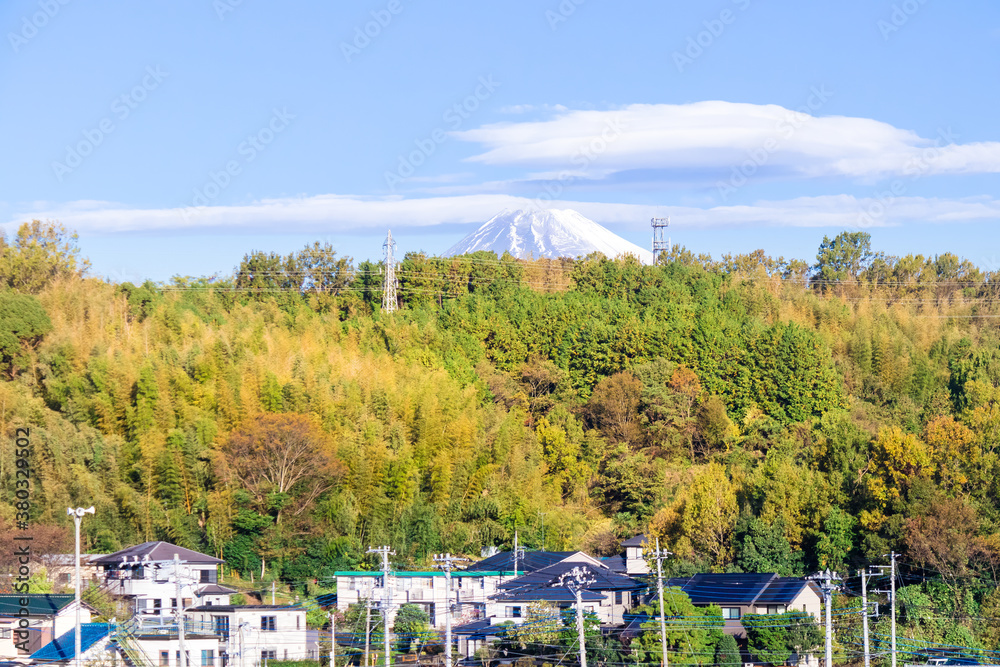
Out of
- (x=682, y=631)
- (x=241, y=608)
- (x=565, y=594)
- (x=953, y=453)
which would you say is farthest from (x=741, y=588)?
(x=241, y=608)

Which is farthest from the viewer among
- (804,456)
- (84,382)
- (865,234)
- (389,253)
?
(865,234)

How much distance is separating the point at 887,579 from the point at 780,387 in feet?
29.2

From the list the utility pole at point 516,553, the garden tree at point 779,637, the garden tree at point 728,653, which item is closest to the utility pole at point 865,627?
A: the garden tree at point 779,637

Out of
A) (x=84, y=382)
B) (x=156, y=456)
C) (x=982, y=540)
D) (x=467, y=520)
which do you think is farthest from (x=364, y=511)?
(x=982, y=540)

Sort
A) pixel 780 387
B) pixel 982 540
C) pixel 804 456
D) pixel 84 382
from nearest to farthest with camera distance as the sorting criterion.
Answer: pixel 982 540
pixel 84 382
pixel 804 456
pixel 780 387

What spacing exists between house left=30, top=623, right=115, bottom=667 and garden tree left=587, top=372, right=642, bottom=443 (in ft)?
43.4

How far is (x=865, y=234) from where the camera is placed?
35.8m

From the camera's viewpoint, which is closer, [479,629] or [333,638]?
[333,638]

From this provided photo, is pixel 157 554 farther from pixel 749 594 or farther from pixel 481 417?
pixel 749 594

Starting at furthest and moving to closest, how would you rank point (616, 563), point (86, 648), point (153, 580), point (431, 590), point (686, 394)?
point (686, 394), point (616, 563), point (431, 590), point (153, 580), point (86, 648)

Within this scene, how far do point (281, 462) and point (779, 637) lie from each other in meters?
8.83

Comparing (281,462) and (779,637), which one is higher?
(281,462)

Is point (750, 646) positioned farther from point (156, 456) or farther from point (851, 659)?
point (156, 456)

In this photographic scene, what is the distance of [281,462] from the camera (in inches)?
811
